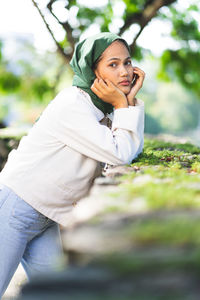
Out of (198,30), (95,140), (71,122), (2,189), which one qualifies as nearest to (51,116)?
(71,122)

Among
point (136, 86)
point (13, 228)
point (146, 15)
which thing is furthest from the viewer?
point (146, 15)

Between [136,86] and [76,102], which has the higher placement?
[76,102]

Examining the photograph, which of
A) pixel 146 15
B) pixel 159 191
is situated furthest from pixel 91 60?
pixel 146 15

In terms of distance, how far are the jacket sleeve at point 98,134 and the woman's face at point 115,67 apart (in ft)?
1.10

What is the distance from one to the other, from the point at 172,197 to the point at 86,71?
5.29 ft

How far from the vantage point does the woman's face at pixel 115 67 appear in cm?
280

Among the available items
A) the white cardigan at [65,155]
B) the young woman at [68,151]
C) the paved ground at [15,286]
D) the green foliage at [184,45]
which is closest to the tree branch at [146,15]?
the green foliage at [184,45]

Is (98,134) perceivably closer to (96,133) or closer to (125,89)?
(96,133)

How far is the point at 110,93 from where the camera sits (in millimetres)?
2672

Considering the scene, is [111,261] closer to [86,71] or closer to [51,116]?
[51,116]

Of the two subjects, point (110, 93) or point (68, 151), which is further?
point (110, 93)

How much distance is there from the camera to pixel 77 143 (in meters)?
2.44

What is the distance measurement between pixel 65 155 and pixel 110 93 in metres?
0.56

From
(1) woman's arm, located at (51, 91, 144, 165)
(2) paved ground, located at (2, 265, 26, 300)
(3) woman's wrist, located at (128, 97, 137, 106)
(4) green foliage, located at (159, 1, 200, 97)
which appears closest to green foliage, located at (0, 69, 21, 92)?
(4) green foliage, located at (159, 1, 200, 97)
